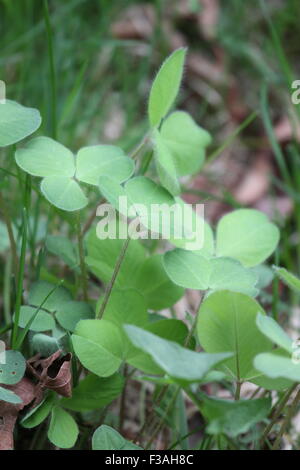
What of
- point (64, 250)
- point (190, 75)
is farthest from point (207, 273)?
point (190, 75)

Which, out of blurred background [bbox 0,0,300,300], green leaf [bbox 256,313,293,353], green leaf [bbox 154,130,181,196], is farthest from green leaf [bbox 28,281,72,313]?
blurred background [bbox 0,0,300,300]

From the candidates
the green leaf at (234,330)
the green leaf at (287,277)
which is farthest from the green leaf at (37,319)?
the green leaf at (287,277)

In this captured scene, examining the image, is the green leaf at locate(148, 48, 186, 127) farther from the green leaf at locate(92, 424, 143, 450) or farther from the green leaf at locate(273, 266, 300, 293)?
the green leaf at locate(92, 424, 143, 450)

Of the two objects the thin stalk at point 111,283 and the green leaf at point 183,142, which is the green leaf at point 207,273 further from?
the green leaf at point 183,142

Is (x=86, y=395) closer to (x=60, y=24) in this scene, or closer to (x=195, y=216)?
(x=195, y=216)

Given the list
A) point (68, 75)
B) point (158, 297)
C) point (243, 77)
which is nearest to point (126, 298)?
point (158, 297)
